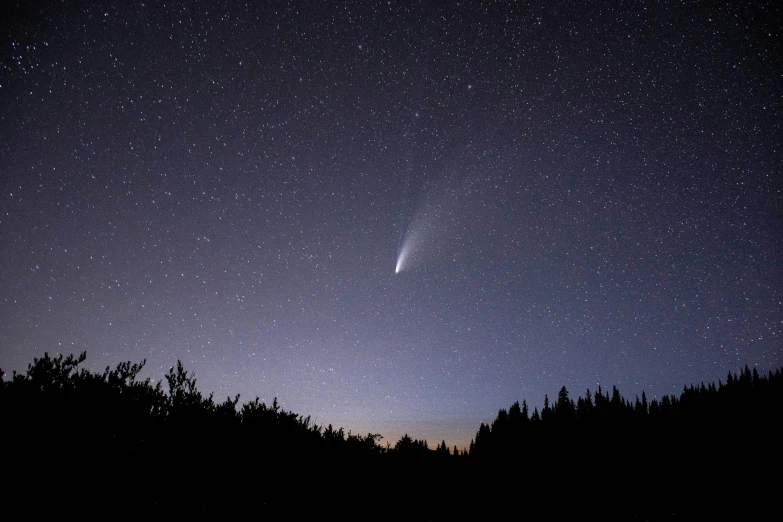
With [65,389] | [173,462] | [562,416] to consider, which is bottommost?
[173,462]

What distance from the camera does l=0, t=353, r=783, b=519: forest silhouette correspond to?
7043mm

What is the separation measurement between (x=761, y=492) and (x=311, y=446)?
39.4m

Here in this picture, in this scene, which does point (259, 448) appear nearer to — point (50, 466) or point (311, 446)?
point (311, 446)

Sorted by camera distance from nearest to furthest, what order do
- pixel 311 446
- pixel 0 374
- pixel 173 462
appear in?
pixel 0 374 → pixel 173 462 → pixel 311 446

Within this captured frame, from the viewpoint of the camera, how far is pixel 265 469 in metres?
11.1

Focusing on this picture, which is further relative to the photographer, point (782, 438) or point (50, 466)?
point (782, 438)

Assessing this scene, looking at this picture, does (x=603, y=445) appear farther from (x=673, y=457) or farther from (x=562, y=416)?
(x=562, y=416)

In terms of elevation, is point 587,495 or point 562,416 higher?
point 562,416

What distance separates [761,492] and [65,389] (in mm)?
46754

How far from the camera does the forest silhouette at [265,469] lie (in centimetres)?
704

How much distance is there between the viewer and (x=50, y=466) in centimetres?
666

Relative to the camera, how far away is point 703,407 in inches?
2477

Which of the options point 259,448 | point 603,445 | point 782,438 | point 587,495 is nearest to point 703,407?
point 782,438

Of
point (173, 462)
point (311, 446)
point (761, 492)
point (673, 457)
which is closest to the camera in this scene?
Answer: point (173, 462)
